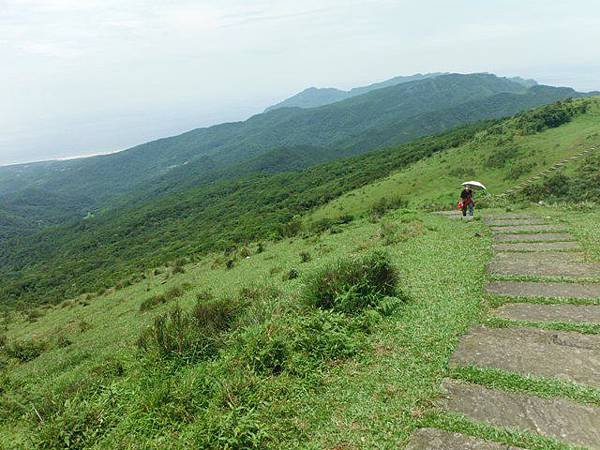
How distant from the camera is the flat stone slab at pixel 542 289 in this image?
9.94 m

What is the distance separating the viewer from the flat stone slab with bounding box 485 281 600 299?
9938 millimetres

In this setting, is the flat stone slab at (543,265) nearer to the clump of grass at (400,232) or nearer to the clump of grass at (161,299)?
the clump of grass at (400,232)

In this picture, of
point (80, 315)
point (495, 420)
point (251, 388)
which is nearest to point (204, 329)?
point (251, 388)

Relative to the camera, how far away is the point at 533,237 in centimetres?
1504

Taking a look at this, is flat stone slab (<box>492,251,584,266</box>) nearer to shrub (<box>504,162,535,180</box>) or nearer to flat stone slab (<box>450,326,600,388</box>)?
flat stone slab (<box>450,326,600,388</box>)

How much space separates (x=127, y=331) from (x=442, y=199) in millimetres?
25623

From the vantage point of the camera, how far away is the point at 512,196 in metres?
30.7

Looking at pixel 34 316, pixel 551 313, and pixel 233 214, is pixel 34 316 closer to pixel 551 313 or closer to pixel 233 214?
pixel 551 313

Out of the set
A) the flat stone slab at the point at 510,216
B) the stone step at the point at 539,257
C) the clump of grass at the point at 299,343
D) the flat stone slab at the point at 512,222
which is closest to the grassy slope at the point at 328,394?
the clump of grass at the point at 299,343

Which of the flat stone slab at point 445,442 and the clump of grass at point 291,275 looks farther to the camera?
the clump of grass at point 291,275

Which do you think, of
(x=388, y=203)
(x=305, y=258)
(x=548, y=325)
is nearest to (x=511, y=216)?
(x=305, y=258)

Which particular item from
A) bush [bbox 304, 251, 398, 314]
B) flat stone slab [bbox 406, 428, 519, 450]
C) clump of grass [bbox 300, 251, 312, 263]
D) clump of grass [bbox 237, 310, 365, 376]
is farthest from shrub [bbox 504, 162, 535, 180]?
flat stone slab [bbox 406, 428, 519, 450]

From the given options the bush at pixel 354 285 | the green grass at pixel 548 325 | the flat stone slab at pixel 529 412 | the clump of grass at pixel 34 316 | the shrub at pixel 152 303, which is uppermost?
the bush at pixel 354 285

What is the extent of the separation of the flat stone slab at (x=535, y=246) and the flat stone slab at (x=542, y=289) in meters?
3.16
